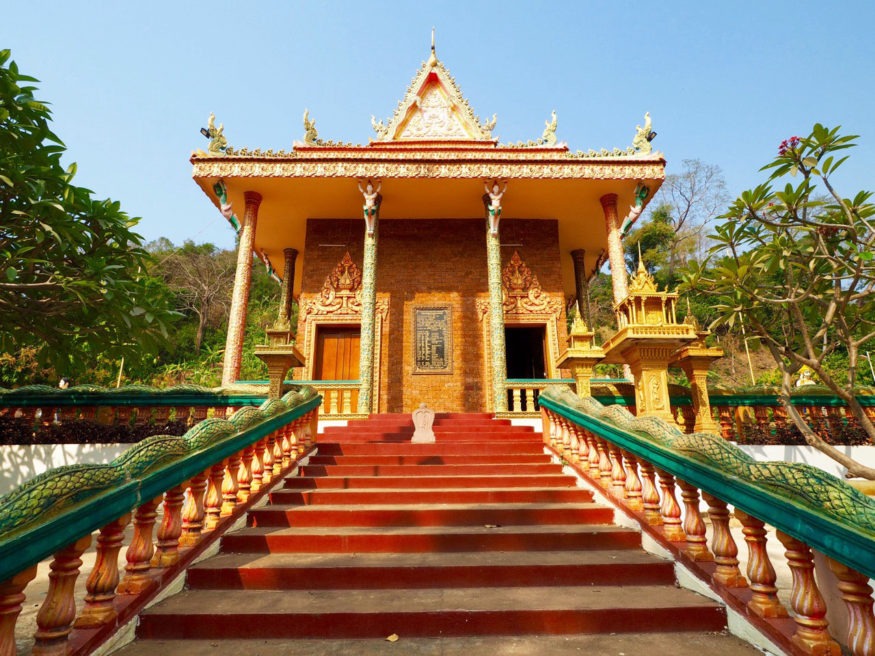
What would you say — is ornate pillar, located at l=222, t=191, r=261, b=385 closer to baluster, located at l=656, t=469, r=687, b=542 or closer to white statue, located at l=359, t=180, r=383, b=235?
white statue, located at l=359, t=180, r=383, b=235

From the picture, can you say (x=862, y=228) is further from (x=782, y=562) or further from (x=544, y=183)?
(x=544, y=183)

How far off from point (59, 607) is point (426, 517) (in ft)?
8.21

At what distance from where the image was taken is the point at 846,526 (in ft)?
5.96

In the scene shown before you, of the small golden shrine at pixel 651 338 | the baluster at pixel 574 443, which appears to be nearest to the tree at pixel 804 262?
the small golden shrine at pixel 651 338

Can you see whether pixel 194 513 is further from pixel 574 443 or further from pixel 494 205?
pixel 494 205

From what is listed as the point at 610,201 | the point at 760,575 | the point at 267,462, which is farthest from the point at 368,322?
the point at 760,575

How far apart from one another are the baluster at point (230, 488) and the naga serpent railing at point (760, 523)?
3248 millimetres

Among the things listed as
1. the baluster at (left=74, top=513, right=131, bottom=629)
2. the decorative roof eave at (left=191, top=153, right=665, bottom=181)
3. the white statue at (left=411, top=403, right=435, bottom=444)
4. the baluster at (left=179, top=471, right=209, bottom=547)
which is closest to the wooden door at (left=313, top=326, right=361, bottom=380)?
the decorative roof eave at (left=191, top=153, right=665, bottom=181)

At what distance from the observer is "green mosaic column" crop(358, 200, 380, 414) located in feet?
29.8

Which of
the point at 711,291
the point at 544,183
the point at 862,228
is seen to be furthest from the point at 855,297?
the point at 544,183

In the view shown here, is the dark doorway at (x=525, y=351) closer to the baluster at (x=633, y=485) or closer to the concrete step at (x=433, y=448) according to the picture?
the concrete step at (x=433, y=448)

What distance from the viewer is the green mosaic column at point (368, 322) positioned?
907cm

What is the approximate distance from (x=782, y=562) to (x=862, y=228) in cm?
471

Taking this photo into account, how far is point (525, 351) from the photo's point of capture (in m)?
14.1
